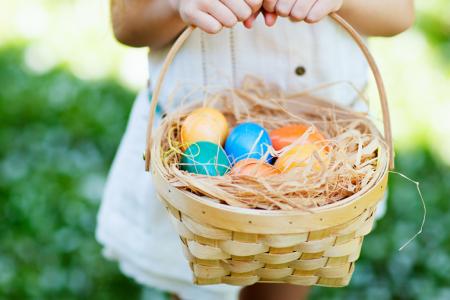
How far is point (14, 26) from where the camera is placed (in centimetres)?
309

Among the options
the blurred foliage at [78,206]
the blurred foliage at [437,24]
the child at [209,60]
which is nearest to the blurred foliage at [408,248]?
the blurred foliage at [78,206]

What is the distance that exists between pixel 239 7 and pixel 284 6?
7 cm

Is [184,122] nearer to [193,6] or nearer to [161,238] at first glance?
[193,6]

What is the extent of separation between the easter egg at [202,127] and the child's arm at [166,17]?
0.17 metres

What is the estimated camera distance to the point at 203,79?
1444 mm

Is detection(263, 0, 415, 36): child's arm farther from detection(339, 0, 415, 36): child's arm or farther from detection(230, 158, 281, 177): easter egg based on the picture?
detection(230, 158, 281, 177): easter egg

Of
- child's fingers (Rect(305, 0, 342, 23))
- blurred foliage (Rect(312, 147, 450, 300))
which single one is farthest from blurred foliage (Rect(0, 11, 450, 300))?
child's fingers (Rect(305, 0, 342, 23))

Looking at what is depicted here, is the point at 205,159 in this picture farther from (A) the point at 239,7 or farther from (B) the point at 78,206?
(B) the point at 78,206

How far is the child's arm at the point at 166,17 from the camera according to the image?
3.70ft

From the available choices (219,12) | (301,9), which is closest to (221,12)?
(219,12)

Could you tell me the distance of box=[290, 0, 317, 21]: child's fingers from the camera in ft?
3.70

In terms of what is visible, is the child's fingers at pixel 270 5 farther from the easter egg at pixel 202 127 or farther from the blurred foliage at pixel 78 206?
the blurred foliage at pixel 78 206

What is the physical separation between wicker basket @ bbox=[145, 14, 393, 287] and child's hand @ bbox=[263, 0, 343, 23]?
0.05 meters

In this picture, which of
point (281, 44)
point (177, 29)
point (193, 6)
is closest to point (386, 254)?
point (281, 44)
